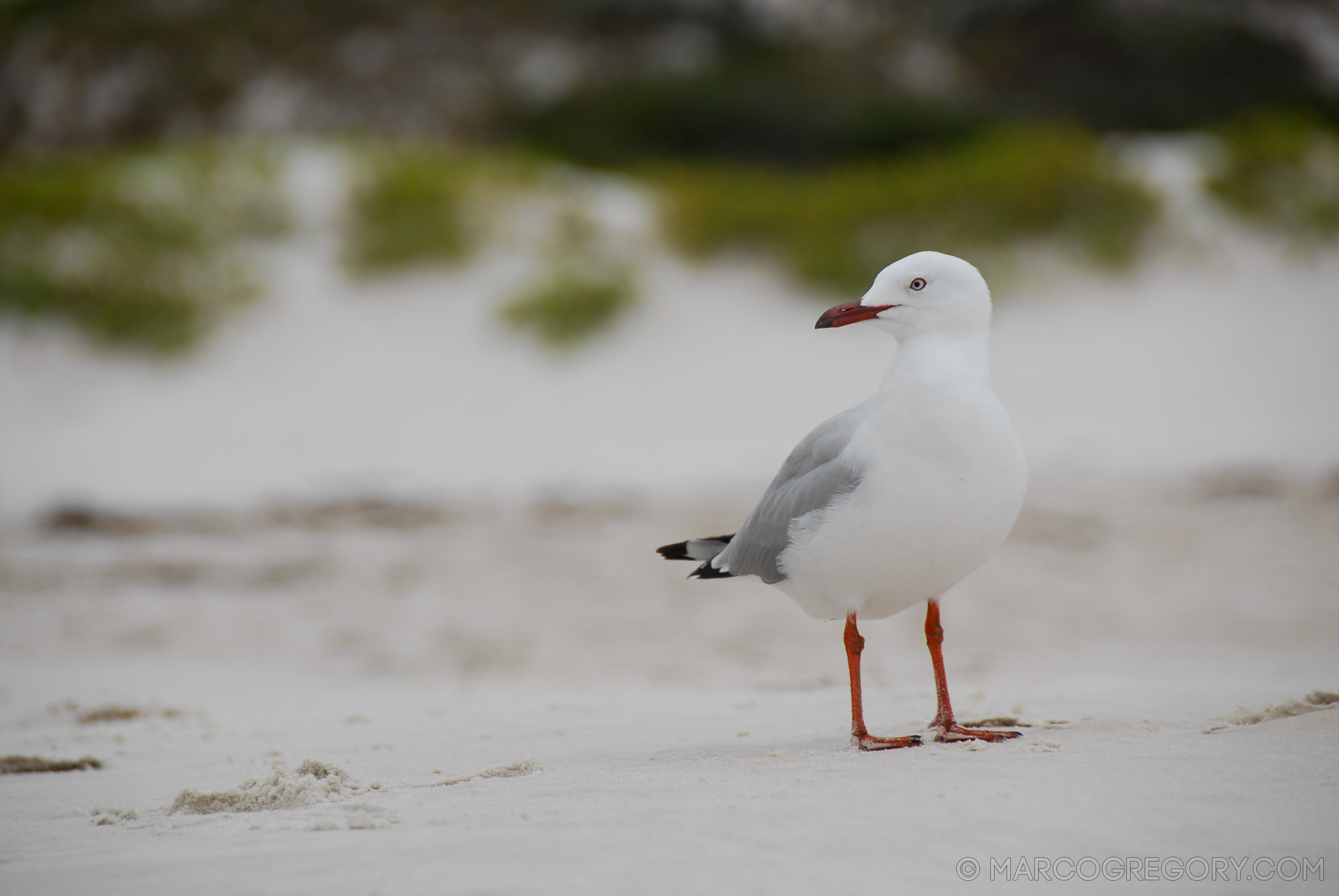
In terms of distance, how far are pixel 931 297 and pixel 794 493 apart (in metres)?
0.62

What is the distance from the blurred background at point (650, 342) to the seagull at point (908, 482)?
150cm

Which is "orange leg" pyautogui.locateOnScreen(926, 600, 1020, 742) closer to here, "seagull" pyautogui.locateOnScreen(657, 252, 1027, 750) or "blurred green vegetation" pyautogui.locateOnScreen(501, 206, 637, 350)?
"seagull" pyautogui.locateOnScreen(657, 252, 1027, 750)

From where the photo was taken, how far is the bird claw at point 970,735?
2881 millimetres

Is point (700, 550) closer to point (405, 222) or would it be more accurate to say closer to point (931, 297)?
point (931, 297)

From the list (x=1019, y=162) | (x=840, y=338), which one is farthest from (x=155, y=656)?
(x=1019, y=162)

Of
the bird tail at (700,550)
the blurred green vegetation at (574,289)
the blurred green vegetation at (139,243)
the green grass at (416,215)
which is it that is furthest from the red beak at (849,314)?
the blurred green vegetation at (139,243)

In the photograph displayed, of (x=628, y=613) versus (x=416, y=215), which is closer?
(x=628, y=613)

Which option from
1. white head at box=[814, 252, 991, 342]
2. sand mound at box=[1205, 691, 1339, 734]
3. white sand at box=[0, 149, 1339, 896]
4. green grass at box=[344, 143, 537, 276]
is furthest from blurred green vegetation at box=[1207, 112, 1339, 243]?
white head at box=[814, 252, 991, 342]

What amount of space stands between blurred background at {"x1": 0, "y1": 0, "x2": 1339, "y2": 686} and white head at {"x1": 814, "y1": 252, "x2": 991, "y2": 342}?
1911 mm

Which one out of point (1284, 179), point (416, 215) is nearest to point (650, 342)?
point (416, 215)

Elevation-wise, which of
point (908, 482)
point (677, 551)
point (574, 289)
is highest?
point (574, 289)

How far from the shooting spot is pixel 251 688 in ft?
15.5

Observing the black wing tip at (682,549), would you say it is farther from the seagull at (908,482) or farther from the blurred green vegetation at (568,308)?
the blurred green vegetation at (568,308)

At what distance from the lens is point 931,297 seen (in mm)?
3025
